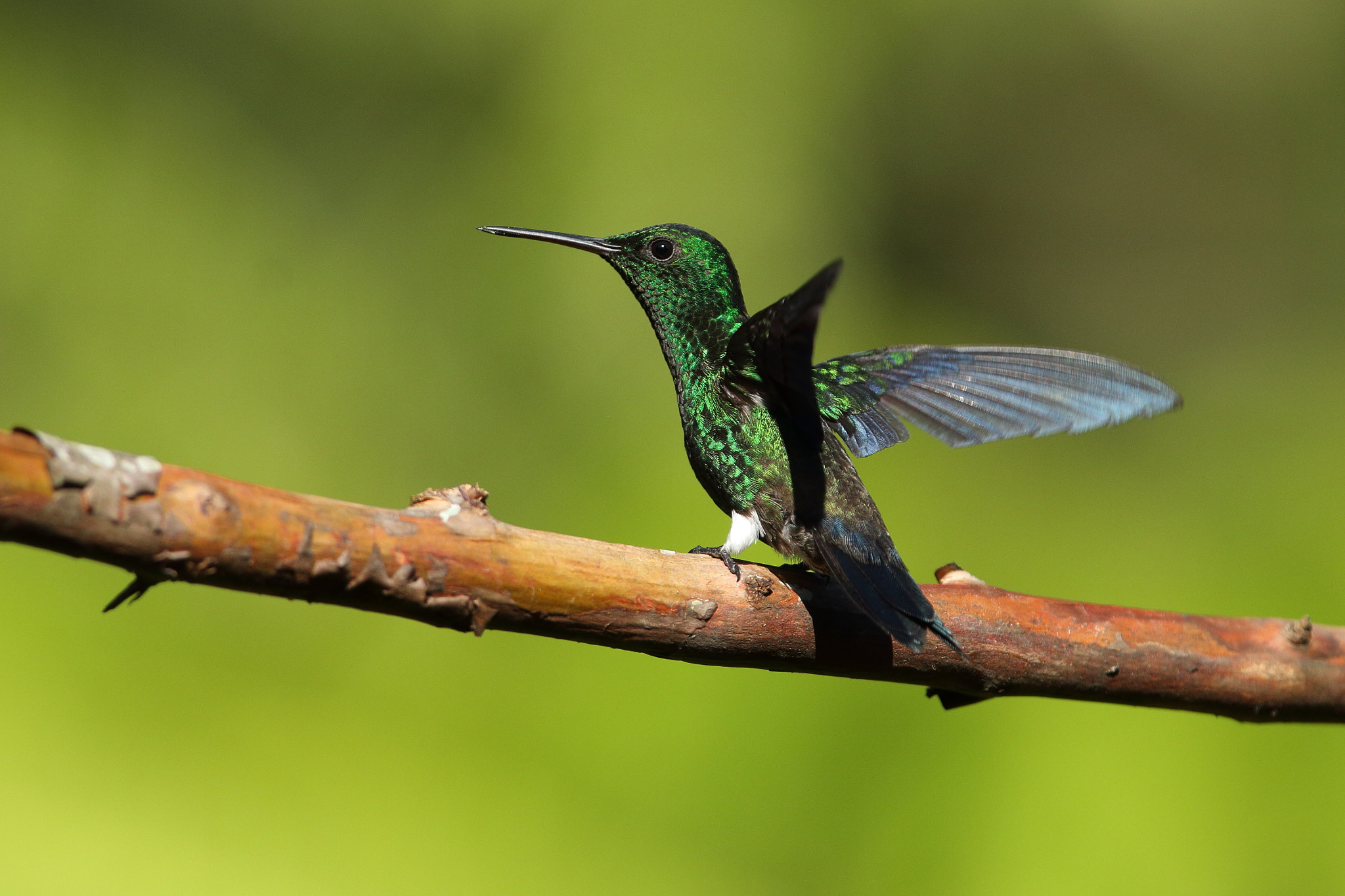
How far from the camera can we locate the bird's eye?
2.17 meters

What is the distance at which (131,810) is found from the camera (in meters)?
2.46

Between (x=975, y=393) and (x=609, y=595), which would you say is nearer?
(x=609, y=595)

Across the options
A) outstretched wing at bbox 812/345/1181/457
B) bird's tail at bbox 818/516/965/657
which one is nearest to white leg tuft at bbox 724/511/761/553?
bird's tail at bbox 818/516/965/657

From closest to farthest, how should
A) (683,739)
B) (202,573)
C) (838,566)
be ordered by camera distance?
(202,573)
(838,566)
(683,739)

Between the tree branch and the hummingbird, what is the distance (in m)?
0.14

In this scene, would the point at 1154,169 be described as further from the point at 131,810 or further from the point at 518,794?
the point at 131,810

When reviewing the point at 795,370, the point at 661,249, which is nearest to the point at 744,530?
the point at 795,370

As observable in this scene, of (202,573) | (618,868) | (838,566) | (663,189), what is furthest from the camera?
(663,189)

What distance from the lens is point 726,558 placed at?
1.62 m

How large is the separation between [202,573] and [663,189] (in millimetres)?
3120

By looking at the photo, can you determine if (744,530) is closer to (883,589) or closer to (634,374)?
(883,589)

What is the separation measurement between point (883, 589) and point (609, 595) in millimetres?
460

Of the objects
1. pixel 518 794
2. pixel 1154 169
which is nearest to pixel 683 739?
pixel 518 794

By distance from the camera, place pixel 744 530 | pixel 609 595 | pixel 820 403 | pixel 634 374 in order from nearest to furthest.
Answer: pixel 609 595
pixel 744 530
pixel 820 403
pixel 634 374
